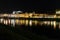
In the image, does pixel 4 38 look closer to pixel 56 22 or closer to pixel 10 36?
pixel 10 36

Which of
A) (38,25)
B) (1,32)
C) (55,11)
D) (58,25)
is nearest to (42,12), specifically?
(55,11)

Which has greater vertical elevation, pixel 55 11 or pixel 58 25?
pixel 55 11

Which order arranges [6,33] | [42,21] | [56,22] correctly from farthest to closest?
[42,21], [56,22], [6,33]

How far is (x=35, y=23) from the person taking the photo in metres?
8.38

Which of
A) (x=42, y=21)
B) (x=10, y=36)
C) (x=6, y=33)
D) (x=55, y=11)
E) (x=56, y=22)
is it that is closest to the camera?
(x=10, y=36)

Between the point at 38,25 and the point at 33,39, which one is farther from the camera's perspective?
the point at 38,25

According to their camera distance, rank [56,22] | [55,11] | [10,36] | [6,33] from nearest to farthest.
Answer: [10,36] < [6,33] < [56,22] < [55,11]

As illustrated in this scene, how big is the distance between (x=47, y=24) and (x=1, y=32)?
209 inches

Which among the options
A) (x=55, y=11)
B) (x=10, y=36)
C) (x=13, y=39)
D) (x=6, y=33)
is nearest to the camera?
(x=13, y=39)

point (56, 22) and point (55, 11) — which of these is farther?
point (55, 11)

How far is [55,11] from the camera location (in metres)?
11.6

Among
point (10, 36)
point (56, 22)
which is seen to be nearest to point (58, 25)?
point (56, 22)

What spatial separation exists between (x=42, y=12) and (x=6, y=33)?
9.20 meters

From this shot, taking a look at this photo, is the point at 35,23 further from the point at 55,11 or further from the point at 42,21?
the point at 55,11
